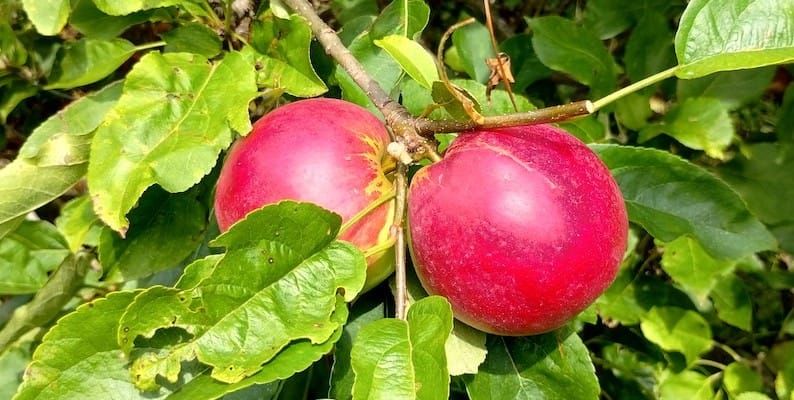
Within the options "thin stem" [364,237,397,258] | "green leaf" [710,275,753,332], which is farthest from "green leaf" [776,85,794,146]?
"thin stem" [364,237,397,258]

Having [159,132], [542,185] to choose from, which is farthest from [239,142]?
[542,185]

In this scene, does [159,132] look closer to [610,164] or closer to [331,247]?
[331,247]

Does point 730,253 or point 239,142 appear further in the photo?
point 730,253

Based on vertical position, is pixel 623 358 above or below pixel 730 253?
below

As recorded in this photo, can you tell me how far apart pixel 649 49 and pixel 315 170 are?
860 millimetres

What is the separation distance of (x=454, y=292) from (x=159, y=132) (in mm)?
394

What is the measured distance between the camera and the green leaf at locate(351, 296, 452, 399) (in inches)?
30.1

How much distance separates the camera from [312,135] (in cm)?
89

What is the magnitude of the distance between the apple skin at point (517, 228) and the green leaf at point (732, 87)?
0.72 metres

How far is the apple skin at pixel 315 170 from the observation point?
865mm

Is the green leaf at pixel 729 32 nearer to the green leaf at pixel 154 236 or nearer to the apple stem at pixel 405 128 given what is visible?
the apple stem at pixel 405 128

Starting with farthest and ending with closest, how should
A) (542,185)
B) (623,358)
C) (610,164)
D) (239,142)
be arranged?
1. (623,358)
2. (610,164)
3. (239,142)
4. (542,185)

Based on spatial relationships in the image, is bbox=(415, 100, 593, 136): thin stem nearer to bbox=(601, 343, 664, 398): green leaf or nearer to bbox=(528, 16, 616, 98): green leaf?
bbox=(528, 16, 616, 98): green leaf

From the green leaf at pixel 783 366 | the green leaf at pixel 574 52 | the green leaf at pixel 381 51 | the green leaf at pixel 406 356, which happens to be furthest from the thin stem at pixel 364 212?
the green leaf at pixel 783 366
